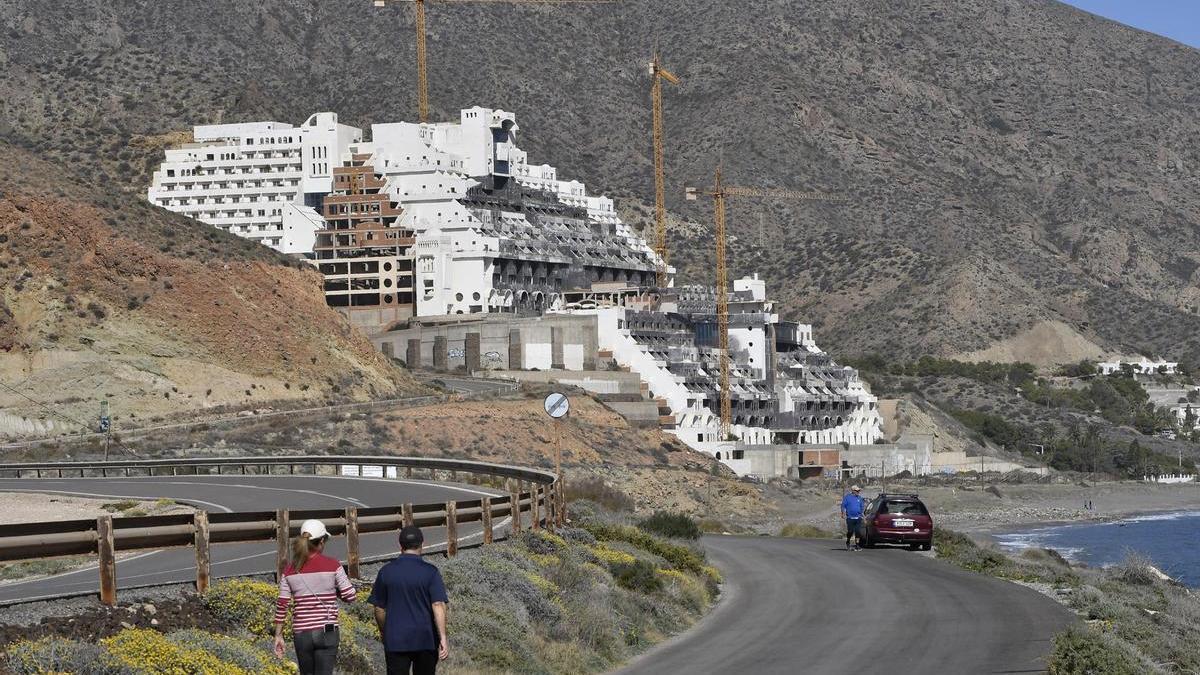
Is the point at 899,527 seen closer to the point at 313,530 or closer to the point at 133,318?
the point at 313,530

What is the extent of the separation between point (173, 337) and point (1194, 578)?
148 feet

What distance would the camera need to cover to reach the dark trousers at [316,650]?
15781 millimetres

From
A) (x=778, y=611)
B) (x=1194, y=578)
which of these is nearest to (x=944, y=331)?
(x=1194, y=578)

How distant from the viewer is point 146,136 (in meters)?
198

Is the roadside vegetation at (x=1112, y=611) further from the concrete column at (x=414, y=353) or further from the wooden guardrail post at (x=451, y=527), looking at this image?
the concrete column at (x=414, y=353)

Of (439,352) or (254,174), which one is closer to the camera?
(439,352)

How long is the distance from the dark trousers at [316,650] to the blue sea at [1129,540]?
188 feet

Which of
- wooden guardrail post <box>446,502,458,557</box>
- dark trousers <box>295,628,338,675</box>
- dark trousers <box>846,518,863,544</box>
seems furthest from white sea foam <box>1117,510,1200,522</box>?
dark trousers <box>295,628,338,675</box>

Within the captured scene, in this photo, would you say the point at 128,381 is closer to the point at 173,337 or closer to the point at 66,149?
the point at 173,337

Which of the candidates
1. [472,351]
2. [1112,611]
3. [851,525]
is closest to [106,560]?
[1112,611]

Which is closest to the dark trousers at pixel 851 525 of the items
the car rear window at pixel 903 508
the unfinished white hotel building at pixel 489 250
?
the car rear window at pixel 903 508

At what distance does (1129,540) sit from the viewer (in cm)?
10106

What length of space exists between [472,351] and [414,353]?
4.35 meters

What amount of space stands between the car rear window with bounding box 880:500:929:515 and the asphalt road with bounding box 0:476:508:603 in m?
8.73
